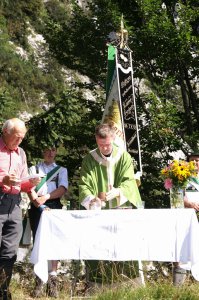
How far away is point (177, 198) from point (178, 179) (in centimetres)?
20

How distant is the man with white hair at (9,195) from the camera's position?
186 inches

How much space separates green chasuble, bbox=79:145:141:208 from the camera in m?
5.18

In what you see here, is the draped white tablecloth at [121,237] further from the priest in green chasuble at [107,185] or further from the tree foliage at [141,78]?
the tree foliage at [141,78]

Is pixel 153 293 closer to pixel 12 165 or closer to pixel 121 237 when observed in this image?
pixel 121 237

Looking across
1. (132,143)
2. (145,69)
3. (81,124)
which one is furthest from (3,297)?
(145,69)

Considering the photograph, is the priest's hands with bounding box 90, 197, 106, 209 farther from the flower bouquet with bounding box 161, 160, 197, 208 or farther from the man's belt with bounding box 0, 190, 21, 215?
the flower bouquet with bounding box 161, 160, 197, 208

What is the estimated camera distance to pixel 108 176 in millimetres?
5266

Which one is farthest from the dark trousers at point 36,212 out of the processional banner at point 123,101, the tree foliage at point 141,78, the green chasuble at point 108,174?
the tree foliage at point 141,78

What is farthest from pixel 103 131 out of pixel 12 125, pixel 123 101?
pixel 123 101

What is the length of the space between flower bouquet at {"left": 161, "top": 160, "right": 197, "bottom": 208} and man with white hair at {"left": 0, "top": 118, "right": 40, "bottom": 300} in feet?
4.67

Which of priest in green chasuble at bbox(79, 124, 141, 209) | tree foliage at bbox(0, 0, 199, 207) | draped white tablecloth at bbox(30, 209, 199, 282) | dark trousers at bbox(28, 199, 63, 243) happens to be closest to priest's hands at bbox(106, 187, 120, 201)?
priest in green chasuble at bbox(79, 124, 141, 209)

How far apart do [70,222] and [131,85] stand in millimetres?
3347

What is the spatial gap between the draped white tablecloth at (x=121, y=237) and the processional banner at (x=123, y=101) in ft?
9.15

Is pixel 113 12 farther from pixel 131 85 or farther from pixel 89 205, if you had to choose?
pixel 89 205
